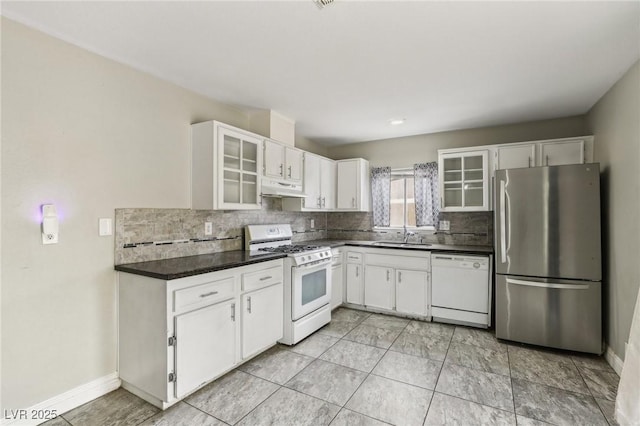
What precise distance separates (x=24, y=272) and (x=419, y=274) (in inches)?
140

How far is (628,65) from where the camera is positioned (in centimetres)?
237

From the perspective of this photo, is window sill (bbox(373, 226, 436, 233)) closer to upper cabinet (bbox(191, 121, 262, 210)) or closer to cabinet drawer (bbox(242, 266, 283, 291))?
cabinet drawer (bbox(242, 266, 283, 291))

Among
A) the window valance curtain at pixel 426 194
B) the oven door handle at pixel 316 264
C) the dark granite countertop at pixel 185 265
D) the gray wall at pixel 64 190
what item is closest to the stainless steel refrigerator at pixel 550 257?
the window valance curtain at pixel 426 194

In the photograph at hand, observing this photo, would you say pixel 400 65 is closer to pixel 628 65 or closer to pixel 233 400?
pixel 628 65

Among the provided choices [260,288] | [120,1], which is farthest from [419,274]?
[120,1]

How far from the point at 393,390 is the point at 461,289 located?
1.72m

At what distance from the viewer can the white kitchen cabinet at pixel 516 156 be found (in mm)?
3533

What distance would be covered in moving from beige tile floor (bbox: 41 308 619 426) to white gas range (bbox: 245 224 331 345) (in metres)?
0.21

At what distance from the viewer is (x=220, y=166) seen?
9.09ft

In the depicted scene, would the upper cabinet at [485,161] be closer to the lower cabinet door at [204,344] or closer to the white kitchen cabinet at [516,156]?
the white kitchen cabinet at [516,156]

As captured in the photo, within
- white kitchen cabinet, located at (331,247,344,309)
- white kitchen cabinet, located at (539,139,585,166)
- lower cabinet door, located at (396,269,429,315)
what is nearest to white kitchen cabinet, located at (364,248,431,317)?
Answer: lower cabinet door, located at (396,269,429,315)

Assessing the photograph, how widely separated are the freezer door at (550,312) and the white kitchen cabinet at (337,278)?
72.0 inches

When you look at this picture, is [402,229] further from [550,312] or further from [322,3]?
[322,3]

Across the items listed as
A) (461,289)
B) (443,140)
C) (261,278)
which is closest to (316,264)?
(261,278)
